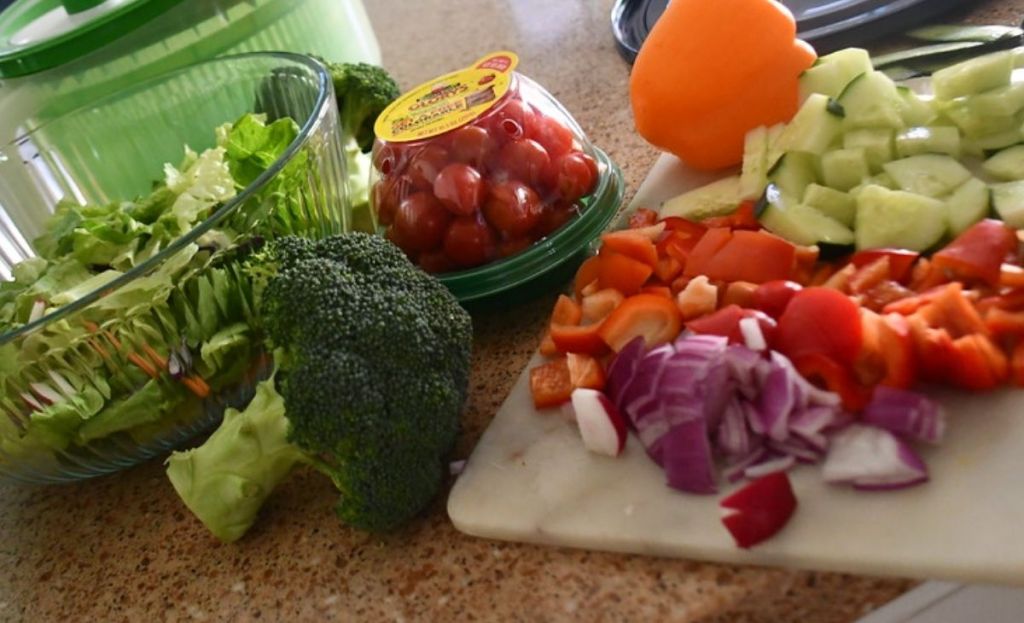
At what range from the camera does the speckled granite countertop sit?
65cm

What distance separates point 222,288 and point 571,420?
0.37 meters

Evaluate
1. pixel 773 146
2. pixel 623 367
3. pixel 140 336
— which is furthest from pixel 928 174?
pixel 140 336

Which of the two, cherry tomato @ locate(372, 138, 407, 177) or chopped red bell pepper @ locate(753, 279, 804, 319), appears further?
cherry tomato @ locate(372, 138, 407, 177)

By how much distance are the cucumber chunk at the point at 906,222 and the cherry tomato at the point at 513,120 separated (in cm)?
39

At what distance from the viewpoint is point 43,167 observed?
3.89 ft

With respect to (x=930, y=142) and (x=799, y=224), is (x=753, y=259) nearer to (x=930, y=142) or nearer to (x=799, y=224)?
(x=799, y=224)

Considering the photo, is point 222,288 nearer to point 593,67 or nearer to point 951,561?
point 951,561

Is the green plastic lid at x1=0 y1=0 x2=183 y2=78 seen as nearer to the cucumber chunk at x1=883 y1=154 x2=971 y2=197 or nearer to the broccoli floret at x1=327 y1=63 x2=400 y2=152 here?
the broccoli floret at x1=327 y1=63 x2=400 y2=152

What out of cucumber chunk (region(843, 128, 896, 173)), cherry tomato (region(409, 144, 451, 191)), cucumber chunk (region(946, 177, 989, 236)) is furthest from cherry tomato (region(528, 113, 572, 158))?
cucumber chunk (region(946, 177, 989, 236))

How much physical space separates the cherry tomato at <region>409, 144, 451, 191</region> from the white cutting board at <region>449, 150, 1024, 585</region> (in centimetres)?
31

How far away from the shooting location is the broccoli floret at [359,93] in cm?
121

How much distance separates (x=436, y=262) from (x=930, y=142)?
550mm

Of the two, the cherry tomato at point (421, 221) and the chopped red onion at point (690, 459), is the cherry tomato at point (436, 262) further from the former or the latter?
the chopped red onion at point (690, 459)

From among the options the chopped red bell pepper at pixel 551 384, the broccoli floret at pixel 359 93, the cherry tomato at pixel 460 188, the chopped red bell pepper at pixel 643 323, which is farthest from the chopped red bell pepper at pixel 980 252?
the broccoli floret at pixel 359 93
